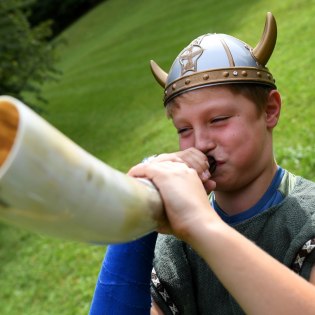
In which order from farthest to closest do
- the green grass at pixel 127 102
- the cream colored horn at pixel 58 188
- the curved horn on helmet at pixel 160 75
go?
the green grass at pixel 127 102, the curved horn on helmet at pixel 160 75, the cream colored horn at pixel 58 188

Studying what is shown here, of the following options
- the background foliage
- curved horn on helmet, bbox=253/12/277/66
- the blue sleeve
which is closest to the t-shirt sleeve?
the blue sleeve

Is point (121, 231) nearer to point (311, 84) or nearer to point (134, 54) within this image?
point (311, 84)

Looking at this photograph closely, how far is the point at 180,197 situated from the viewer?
133 centimetres

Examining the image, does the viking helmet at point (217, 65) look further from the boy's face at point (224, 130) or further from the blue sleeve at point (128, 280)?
the blue sleeve at point (128, 280)

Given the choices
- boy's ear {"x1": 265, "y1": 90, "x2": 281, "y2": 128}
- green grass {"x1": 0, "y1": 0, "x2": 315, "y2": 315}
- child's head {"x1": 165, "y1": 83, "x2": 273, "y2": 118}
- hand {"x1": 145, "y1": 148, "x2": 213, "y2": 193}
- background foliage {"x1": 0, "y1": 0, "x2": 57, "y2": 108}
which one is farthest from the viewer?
background foliage {"x1": 0, "y1": 0, "x2": 57, "y2": 108}

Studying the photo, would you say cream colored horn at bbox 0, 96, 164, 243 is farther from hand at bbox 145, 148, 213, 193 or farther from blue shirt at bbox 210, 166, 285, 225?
blue shirt at bbox 210, 166, 285, 225

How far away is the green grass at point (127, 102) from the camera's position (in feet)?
18.9

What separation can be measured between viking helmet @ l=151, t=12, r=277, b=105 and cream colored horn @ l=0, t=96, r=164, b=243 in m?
0.53

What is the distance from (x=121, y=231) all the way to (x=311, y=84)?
682 centimetres

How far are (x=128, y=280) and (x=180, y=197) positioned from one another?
0.49 metres

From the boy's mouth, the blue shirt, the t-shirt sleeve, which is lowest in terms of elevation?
the t-shirt sleeve

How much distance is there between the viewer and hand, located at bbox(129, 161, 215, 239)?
4.32 feet

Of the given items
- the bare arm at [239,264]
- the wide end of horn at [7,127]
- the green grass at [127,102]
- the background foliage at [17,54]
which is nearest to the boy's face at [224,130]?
the bare arm at [239,264]

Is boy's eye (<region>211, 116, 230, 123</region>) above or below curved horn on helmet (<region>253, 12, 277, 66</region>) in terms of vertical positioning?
below
